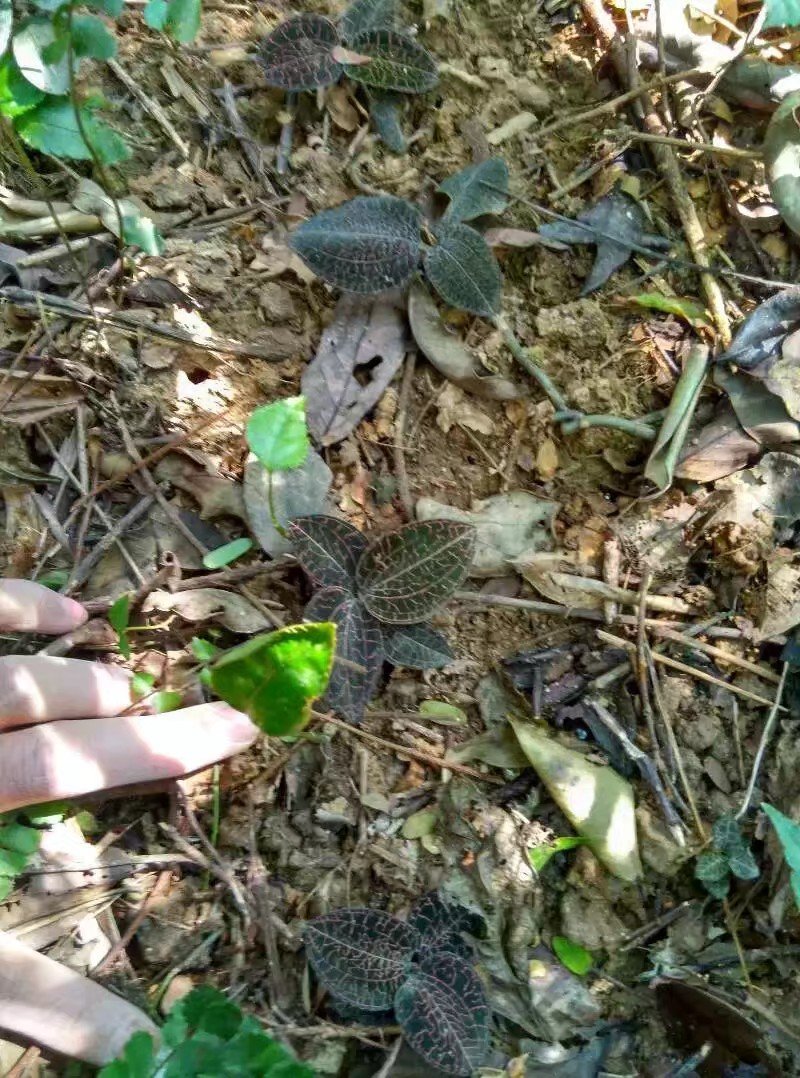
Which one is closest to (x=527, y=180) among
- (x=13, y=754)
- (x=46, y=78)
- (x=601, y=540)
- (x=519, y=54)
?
(x=519, y=54)

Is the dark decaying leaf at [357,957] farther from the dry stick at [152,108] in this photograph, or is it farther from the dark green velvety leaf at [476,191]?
the dry stick at [152,108]

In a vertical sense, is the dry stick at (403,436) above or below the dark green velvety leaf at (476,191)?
below

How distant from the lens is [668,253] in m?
1.88

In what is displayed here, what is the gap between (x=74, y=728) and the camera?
1.56 metres

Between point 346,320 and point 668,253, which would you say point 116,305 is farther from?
point 668,253

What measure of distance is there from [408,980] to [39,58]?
70.2 inches

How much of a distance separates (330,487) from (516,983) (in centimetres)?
98

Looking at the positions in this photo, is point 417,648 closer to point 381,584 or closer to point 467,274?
point 381,584

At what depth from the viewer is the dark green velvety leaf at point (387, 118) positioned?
72.6 inches

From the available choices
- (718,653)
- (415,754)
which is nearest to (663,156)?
(718,653)

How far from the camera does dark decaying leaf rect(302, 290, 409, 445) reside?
175 cm

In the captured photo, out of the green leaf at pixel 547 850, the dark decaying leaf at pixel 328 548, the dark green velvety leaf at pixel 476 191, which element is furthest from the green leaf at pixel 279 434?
the green leaf at pixel 547 850

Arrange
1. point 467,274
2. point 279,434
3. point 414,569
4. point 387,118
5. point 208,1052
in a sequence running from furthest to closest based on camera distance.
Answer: point 387,118 < point 467,274 < point 414,569 < point 279,434 < point 208,1052

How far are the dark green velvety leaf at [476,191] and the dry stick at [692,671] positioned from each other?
89cm
